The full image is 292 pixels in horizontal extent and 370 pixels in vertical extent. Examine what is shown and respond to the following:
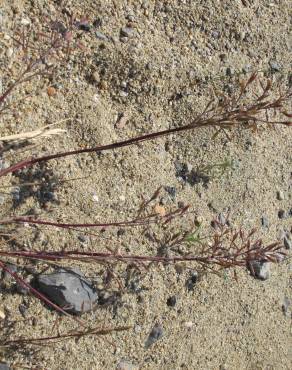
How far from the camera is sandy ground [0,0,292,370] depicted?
2705mm

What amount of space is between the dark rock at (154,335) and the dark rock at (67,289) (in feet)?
1.35

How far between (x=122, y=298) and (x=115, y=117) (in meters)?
0.90

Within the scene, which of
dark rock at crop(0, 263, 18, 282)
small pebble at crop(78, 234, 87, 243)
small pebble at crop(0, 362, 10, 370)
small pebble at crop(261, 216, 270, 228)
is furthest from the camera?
small pebble at crop(261, 216, 270, 228)

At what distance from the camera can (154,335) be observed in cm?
293

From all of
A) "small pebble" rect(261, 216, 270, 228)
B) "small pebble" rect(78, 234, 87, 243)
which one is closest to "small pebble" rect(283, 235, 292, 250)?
"small pebble" rect(261, 216, 270, 228)

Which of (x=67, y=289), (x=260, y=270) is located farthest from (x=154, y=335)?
(x=260, y=270)

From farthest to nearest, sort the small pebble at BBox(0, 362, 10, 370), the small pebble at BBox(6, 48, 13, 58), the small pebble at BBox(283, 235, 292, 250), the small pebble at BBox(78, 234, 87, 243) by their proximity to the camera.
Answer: the small pebble at BBox(283, 235, 292, 250) < the small pebble at BBox(78, 234, 87, 243) < the small pebble at BBox(6, 48, 13, 58) < the small pebble at BBox(0, 362, 10, 370)

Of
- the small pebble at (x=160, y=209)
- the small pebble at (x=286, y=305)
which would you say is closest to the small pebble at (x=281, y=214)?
the small pebble at (x=286, y=305)

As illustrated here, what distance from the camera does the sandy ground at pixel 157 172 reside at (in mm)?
2705

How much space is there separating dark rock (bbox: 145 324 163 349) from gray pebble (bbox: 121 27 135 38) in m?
1.48

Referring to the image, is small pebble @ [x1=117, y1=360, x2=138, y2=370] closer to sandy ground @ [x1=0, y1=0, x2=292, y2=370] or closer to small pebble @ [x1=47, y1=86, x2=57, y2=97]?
sandy ground @ [x1=0, y1=0, x2=292, y2=370]

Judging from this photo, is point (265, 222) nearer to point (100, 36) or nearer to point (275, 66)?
point (275, 66)

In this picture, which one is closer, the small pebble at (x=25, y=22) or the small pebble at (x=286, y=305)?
the small pebble at (x=25, y=22)

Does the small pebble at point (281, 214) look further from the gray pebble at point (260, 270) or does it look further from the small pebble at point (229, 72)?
the small pebble at point (229, 72)
